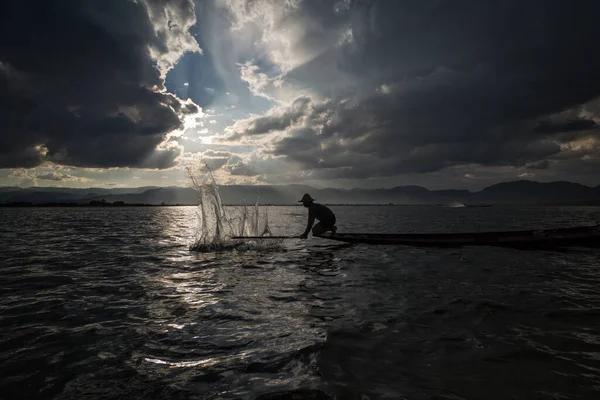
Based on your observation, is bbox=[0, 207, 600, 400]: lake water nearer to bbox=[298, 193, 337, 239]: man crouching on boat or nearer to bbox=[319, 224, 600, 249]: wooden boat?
bbox=[319, 224, 600, 249]: wooden boat

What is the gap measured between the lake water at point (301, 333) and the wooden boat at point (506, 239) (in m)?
6.07

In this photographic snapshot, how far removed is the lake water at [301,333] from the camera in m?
4.09

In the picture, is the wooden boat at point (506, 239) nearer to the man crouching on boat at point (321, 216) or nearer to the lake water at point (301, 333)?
the man crouching on boat at point (321, 216)

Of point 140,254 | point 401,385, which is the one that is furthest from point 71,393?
point 140,254

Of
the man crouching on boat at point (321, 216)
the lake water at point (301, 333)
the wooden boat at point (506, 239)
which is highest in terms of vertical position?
the man crouching on boat at point (321, 216)

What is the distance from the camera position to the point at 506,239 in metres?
18.1

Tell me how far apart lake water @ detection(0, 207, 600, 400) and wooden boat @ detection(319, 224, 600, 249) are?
6.07 metres

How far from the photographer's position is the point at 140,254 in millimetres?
16234

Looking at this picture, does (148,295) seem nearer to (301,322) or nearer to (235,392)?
(301,322)

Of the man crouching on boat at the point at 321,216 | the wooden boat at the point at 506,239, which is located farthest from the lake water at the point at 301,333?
the man crouching on boat at the point at 321,216

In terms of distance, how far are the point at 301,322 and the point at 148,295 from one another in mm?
4969

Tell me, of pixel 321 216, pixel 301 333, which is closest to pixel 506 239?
pixel 321 216

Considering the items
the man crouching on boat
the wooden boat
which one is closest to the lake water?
the wooden boat

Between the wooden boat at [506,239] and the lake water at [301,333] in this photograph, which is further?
the wooden boat at [506,239]
